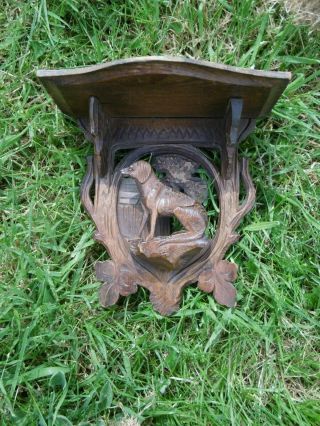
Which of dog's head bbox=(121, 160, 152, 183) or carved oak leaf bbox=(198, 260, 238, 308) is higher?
dog's head bbox=(121, 160, 152, 183)

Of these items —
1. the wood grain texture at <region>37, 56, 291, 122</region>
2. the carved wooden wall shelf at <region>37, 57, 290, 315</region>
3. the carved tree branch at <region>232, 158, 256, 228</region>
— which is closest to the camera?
the wood grain texture at <region>37, 56, 291, 122</region>

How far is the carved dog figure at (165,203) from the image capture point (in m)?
1.38

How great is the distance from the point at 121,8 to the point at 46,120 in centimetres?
38

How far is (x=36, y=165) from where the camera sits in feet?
5.23

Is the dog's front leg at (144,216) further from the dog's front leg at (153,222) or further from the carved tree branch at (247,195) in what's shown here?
the carved tree branch at (247,195)

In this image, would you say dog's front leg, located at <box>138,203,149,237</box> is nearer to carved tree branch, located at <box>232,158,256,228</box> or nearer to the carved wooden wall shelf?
the carved wooden wall shelf

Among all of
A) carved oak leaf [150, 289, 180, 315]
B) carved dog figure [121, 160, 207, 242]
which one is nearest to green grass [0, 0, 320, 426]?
carved oak leaf [150, 289, 180, 315]

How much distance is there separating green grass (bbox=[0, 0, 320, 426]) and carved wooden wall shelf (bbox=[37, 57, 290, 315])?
0.07 meters

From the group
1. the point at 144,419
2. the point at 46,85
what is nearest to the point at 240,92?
the point at 46,85

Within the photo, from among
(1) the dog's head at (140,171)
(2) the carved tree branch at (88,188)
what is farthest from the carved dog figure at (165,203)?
(2) the carved tree branch at (88,188)

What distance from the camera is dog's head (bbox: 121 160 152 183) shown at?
4.63ft

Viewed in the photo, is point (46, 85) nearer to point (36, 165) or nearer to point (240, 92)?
point (36, 165)

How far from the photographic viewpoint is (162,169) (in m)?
1.49

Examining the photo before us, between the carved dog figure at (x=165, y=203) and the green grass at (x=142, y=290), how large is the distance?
163 mm
